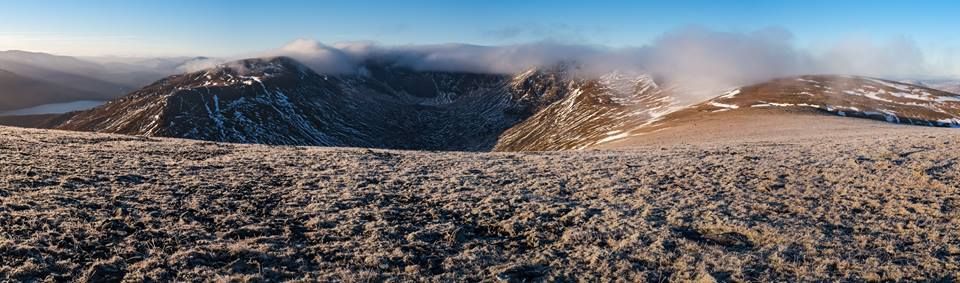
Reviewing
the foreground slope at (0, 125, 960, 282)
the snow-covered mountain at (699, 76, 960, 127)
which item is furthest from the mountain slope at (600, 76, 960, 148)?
the foreground slope at (0, 125, 960, 282)

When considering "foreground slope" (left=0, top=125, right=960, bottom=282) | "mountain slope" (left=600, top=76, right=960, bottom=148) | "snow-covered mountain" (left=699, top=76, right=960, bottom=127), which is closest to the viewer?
"foreground slope" (left=0, top=125, right=960, bottom=282)

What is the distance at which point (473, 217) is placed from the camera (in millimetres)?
17781

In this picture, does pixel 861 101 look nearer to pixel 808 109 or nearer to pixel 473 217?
pixel 808 109

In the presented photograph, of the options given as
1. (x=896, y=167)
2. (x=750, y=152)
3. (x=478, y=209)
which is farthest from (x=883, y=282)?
(x=750, y=152)

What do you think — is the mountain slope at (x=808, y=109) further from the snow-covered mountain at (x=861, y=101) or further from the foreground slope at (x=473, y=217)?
the foreground slope at (x=473, y=217)

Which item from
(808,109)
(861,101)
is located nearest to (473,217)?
(808,109)

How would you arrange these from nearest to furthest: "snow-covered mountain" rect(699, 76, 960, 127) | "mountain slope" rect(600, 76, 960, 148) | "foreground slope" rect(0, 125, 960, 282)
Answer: "foreground slope" rect(0, 125, 960, 282)
"mountain slope" rect(600, 76, 960, 148)
"snow-covered mountain" rect(699, 76, 960, 127)

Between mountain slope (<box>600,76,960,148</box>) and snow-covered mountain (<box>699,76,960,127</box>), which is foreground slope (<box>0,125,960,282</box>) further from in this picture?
snow-covered mountain (<box>699,76,960,127</box>)

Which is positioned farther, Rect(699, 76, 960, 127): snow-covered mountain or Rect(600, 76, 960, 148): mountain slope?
Rect(699, 76, 960, 127): snow-covered mountain

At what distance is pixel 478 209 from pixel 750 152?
2071 cm

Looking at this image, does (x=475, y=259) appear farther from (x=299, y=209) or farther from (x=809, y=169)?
(x=809, y=169)

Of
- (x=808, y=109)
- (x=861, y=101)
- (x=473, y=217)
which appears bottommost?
(x=808, y=109)

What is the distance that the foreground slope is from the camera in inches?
518

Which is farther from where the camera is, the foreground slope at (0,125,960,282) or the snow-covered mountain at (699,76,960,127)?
the snow-covered mountain at (699,76,960,127)
